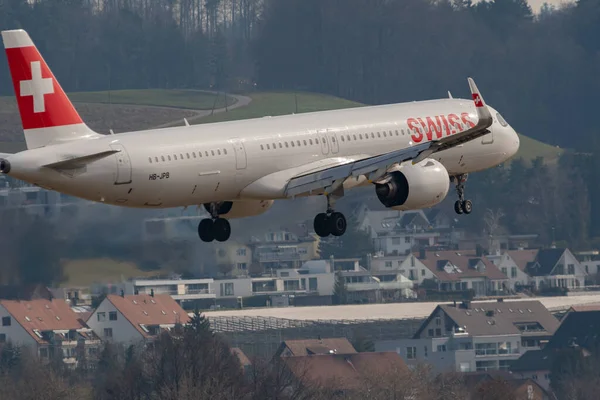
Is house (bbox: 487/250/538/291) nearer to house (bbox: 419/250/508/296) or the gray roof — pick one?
house (bbox: 419/250/508/296)

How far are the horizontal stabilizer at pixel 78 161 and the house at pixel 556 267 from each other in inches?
4105

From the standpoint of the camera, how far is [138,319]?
13112 cm

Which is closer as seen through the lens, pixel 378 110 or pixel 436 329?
pixel 378 110

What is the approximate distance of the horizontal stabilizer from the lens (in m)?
57.7

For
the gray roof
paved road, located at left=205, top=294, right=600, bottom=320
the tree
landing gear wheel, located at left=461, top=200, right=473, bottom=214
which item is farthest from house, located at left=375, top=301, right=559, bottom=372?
landing gear wheel, located at left=461, top=200, right=473, bottom=214

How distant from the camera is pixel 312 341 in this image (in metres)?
138

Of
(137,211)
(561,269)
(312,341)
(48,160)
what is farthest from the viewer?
(561,269)

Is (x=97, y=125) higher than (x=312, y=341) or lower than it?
higher

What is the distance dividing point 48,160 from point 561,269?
106540mm

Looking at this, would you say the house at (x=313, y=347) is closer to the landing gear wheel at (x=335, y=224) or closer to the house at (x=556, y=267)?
the house at (x=556, y=267)

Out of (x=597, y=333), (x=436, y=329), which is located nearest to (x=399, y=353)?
(x=436, y=329)

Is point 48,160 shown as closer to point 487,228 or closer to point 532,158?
point 487,228

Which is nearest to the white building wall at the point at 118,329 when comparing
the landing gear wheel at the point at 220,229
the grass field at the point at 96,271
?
the grass field at the point at 96,271

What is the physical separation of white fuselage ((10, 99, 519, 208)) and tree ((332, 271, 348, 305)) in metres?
83.5
